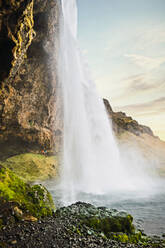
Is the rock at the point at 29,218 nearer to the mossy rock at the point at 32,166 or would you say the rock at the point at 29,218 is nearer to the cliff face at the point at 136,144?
the mossy rock at the point at 32,166

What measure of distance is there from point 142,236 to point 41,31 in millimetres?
27751

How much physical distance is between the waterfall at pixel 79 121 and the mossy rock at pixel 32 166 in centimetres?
315

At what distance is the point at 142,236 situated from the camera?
26.7 ft

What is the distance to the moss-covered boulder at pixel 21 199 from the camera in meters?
6.23

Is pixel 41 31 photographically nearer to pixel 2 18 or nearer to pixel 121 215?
pixel 2 18

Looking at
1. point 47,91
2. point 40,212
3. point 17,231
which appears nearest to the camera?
point 17,231

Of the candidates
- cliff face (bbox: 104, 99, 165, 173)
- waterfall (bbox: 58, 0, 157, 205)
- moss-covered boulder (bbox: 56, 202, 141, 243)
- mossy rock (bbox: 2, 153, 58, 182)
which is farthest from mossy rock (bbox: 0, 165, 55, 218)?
cliff face (bbox: 104, 99, 165, 173)

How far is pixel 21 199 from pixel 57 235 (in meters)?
2.47

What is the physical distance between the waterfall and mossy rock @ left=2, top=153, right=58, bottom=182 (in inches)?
124

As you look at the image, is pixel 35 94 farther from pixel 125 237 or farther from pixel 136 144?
pixel 136 144

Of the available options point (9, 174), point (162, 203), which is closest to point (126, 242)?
point (9, 174)

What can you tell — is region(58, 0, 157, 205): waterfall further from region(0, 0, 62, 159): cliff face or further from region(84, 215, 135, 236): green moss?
region(84, 215, 135, 236): green moss

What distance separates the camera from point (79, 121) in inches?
1419

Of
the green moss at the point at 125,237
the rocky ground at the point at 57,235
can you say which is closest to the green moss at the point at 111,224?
the rocky ground at the point at 57,235
